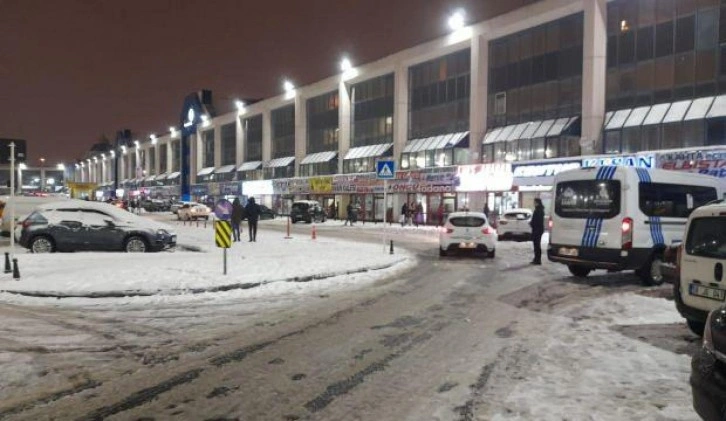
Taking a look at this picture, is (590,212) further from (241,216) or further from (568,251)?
(241,216)

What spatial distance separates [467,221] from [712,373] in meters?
15.6

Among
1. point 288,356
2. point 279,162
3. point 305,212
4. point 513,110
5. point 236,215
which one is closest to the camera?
point 288,356

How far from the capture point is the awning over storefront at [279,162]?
207ft

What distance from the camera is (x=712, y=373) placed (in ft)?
12.9

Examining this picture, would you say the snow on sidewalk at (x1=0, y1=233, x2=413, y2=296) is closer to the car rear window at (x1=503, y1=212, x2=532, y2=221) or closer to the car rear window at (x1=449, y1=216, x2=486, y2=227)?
the car rear window at (x1=449, y1=216, x2=486, y2=227)

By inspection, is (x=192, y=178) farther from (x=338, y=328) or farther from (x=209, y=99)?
(x=338, y=328)

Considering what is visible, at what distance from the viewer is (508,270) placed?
16.0 m

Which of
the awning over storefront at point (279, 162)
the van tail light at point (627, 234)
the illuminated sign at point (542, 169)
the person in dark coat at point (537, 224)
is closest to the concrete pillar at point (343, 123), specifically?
the awning over storefront at point (279, 162)

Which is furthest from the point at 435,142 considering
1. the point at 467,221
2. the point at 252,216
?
the point at 467,221

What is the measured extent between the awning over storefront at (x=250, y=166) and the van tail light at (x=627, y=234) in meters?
59.7

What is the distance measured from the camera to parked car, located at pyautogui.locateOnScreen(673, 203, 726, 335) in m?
7.24

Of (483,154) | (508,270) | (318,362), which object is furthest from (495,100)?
(318,362)

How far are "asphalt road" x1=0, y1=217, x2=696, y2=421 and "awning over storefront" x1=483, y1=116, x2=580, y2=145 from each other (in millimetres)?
23326

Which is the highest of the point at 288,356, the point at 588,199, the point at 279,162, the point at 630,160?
the point at 279,162
